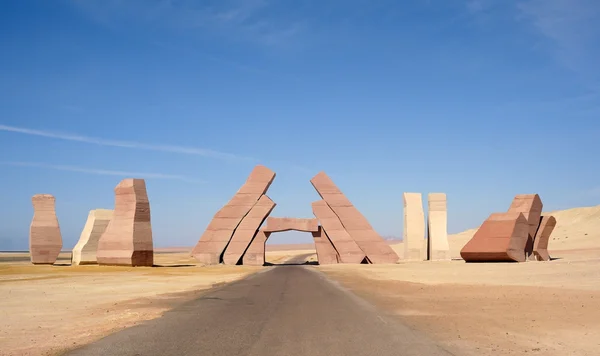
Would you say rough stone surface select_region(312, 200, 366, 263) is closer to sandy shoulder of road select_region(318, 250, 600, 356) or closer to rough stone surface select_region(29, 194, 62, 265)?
rough stone surface select_region(29, 194, 62, 265)

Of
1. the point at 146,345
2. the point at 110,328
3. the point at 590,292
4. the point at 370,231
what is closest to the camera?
the point at 146,345

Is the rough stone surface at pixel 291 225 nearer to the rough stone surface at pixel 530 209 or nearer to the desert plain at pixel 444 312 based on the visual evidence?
the rough stone surface at pixel 530 209

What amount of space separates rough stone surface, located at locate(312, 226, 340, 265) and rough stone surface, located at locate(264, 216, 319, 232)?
541mm

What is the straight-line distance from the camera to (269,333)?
9344 mm

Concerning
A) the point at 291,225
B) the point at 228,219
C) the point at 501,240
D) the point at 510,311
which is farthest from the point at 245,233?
the point at 510,311

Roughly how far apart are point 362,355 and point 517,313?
590 centimetres

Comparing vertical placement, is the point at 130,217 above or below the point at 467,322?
above

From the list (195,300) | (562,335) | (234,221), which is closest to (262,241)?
(234,221)

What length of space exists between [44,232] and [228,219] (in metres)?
13.2

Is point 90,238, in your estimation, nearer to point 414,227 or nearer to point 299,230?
point 299,230

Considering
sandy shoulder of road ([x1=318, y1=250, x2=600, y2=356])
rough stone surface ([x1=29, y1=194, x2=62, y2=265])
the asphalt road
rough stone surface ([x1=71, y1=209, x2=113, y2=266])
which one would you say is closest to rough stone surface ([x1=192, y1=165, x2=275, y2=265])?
rough stone surface ([x1=71, y1=209, x2=113, y2=266])

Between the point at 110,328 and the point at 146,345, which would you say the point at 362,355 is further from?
the point at 110,328

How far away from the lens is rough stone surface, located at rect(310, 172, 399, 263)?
4406cm

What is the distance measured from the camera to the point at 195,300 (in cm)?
1584
